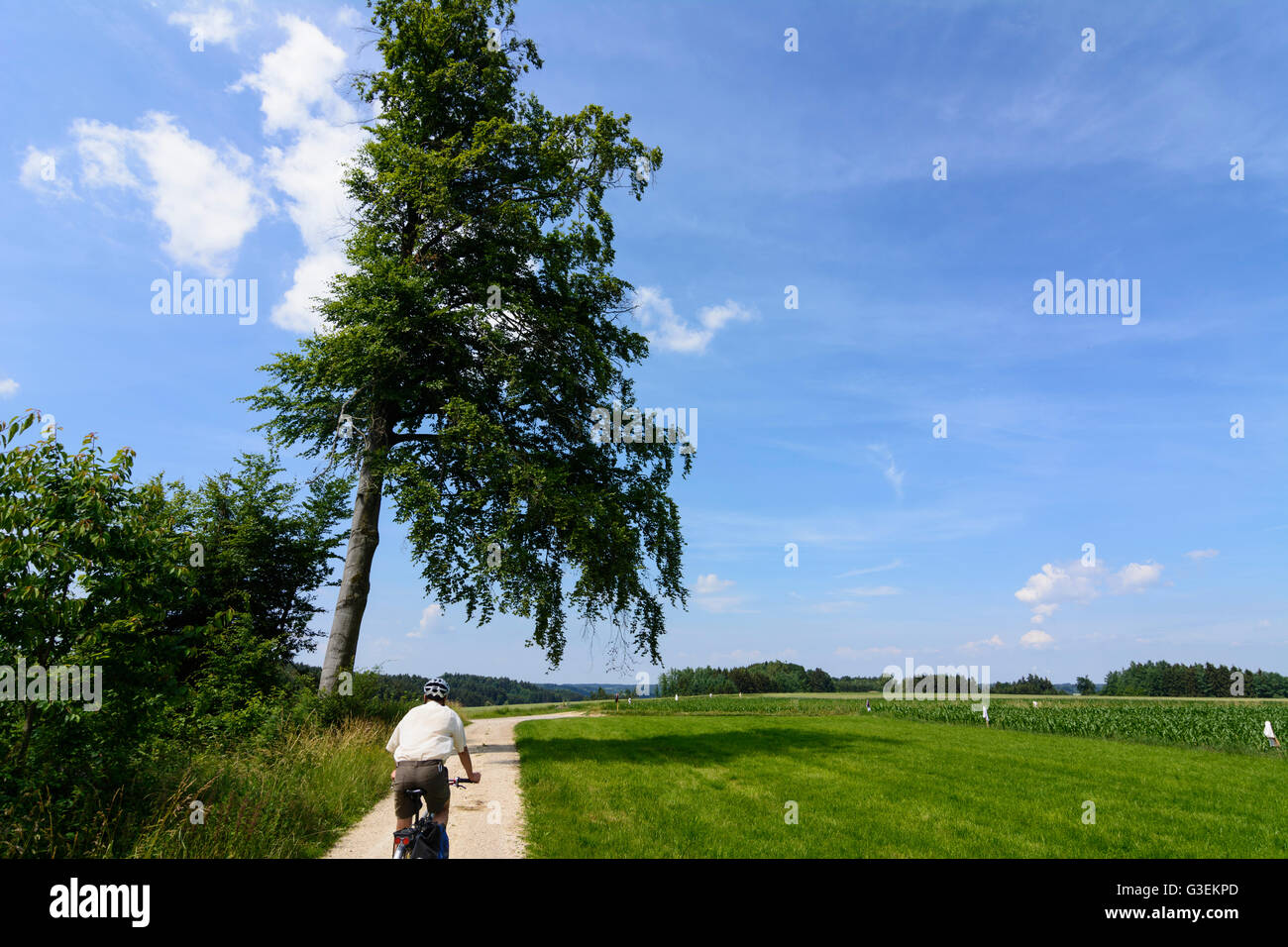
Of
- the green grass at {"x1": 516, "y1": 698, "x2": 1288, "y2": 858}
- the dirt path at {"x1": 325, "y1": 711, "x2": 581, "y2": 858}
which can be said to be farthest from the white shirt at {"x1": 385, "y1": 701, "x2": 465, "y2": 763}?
the green grass at {"x1": 516, "y1": 698, "x2": 1288, "y2": 858}

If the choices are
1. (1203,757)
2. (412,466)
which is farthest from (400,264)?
(1203,757)

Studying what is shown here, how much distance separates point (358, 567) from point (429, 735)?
13214 mm

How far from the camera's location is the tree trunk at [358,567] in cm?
1769

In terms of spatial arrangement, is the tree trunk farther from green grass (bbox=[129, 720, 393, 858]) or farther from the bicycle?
the bicycle

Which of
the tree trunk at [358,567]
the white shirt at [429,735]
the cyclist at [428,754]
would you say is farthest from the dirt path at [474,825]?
the tree trunk at [358,567]

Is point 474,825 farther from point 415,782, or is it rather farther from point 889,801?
point 889,801

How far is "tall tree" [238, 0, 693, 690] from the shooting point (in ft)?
57.9

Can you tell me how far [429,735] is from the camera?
649 cm

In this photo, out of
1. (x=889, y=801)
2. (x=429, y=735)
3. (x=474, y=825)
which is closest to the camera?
(x=429, y=735)

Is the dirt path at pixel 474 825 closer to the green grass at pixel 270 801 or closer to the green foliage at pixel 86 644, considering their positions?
the green grass at pixel 270 801

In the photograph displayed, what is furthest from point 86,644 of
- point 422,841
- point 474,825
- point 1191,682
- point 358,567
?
point 1191,682
